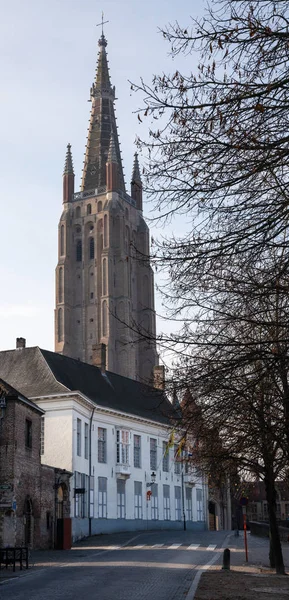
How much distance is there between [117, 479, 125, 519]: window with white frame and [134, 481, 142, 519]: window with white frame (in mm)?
1849

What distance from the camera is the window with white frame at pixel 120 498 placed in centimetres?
4947

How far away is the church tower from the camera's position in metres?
97.7

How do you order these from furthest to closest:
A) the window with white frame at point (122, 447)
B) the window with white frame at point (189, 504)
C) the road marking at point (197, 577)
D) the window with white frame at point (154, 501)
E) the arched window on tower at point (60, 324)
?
the arched window on tower at point (60, 324) → the window with white frame at point (189, 504) → the window with white frame at point (154, 501) → the window with white frame at point (122, 447) → the road marking at point (197, 577)

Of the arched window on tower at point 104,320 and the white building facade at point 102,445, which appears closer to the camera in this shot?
the white building facade at point 102,445

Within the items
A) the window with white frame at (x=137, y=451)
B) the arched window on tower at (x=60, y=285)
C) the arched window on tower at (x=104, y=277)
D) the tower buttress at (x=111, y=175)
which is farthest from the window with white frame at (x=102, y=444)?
the tower buttress at (x=111, y=175)

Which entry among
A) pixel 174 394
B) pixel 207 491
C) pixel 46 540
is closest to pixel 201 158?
pixel 174 394

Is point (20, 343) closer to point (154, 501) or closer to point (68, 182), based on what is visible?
point (154, 501)

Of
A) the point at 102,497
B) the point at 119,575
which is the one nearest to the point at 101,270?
the point at 102,497

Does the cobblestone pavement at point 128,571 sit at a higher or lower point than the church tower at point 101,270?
lower

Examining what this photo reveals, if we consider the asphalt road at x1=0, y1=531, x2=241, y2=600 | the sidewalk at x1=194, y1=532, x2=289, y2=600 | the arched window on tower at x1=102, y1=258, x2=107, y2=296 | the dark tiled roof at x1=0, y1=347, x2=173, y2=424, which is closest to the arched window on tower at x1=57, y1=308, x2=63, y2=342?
the arched window on tower at x1=102, y1=258, x2=107, y2=296

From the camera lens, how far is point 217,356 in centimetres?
1039

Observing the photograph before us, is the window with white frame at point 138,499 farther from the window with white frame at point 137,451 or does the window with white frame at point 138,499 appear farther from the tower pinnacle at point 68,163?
the tower pinnacle at point 68,163

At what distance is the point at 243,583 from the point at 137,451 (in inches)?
1404

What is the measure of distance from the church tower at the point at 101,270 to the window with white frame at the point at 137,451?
39740mm
